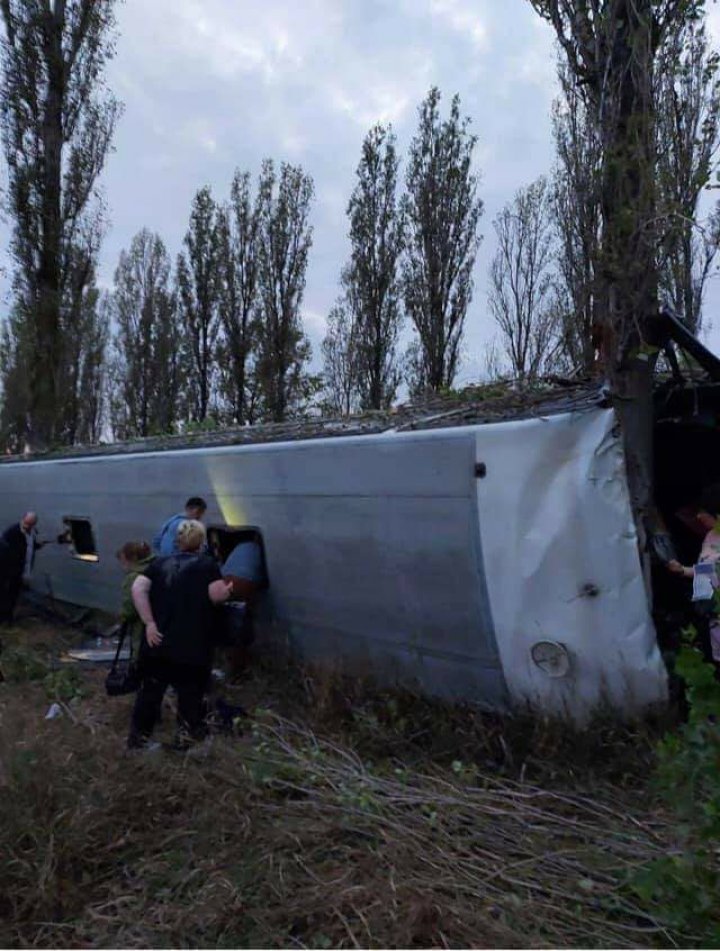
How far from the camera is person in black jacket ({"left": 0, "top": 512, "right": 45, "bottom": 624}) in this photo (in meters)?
10.6

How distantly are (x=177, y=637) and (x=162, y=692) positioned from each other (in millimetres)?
413

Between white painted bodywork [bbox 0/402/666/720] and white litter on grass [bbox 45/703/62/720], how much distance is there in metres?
1.72

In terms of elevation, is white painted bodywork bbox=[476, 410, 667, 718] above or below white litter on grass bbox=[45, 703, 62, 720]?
above

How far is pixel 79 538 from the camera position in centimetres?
1144

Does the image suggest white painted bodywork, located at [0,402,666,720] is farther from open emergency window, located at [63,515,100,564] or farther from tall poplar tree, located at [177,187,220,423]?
tall poplar tree, located at [177,187,220,423]

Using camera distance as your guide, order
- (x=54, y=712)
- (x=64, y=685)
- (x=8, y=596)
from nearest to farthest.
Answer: (x=54, y=712) < (x=64, y=685) < (x=8, y=596)

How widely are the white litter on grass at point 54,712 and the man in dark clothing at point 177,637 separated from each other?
758mm

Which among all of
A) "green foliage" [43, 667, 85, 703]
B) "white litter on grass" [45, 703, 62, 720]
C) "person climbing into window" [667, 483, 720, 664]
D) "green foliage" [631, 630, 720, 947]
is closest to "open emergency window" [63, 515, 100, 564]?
"green foliage" [43, 667, 85, 703]

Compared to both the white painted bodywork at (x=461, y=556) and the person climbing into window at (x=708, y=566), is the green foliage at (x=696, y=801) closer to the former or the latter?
the person climbing into window at (x=708, y=566)

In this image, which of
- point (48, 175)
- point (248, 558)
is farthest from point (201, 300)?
point (248, 558)

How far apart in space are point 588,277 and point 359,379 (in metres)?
16.8

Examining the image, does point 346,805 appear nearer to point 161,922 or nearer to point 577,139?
point 161,922

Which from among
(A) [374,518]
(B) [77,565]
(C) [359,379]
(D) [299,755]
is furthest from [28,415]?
(D) [299,755]

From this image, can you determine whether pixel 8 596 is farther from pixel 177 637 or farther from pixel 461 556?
pixel 461 556
